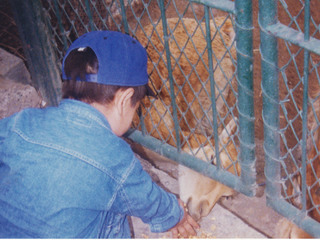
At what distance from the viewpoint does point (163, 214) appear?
2.08 meters

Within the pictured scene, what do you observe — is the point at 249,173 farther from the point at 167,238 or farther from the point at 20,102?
the point at 20,102

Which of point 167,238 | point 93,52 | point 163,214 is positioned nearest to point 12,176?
point 93,52

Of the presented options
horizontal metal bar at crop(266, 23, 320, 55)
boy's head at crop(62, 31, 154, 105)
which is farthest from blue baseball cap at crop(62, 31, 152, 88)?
horizontal metal bar at crop(266, 23, 320, 55)

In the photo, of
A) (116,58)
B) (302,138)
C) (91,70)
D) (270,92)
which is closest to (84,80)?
(91,70)

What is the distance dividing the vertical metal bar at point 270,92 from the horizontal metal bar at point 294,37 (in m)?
0.03

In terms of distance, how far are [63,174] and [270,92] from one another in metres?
0.99

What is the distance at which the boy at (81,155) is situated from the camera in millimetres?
1634

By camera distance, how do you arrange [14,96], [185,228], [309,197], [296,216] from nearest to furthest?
[296,216] < [185,228] < [309,197] < [14,96]

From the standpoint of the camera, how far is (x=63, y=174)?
1617mm

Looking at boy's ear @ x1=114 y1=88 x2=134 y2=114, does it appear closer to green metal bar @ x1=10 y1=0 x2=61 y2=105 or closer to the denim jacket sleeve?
the denim jacket sleeve

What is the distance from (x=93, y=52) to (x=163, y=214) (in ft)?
2.78

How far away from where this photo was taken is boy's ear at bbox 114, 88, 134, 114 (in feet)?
6.05

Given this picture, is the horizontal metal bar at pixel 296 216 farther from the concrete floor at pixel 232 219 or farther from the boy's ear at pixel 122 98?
the boy's ear at pixel 122 98

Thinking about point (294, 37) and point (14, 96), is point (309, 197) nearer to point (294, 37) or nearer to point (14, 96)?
point (294, 37)
